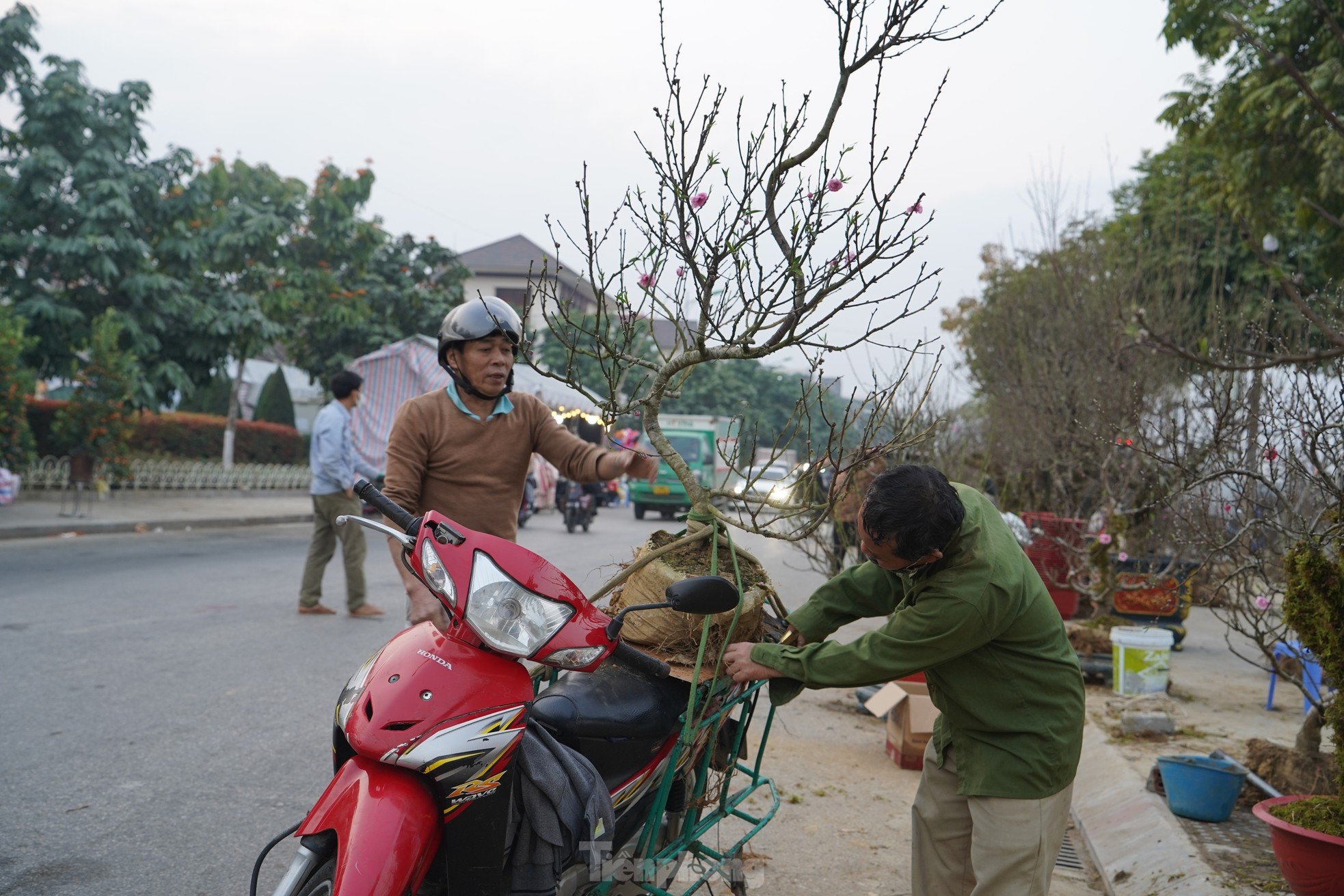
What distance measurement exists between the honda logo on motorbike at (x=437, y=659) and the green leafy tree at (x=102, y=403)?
13.6 meters

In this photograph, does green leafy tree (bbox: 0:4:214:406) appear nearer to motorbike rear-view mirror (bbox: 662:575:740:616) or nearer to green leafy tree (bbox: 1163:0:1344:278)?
green leafy tree (bbox: 1163:0:1344:278)

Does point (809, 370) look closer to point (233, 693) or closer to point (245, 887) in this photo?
point (245, 887)

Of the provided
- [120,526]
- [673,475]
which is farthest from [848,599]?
[673,475]

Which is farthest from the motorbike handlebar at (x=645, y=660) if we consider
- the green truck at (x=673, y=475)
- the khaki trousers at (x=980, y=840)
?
the green truck at (x=673, y=475)

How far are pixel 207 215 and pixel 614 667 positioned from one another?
18957mm

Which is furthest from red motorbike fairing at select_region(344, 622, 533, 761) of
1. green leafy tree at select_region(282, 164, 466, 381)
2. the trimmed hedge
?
green leafy tree at select_region(282, 164, 466, 381)

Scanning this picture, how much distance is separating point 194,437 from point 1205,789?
19.9 meters

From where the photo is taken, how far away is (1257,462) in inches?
209

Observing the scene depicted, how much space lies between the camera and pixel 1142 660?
629cm

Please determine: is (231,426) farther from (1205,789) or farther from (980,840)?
(980,840)

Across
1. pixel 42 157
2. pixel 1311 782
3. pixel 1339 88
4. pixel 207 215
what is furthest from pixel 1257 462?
pixel 207 215

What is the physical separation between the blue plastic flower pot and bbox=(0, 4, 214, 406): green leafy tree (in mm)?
15374

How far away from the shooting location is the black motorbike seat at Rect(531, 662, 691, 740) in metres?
2.39

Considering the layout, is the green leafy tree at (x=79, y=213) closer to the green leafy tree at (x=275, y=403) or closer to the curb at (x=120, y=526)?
the curb at (x=120, y=526)
